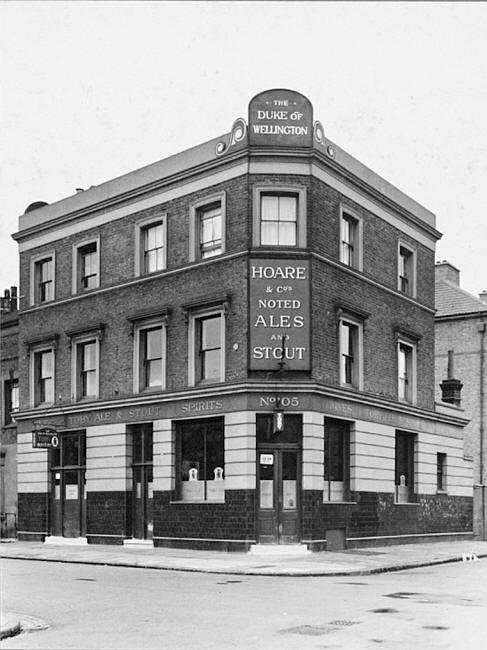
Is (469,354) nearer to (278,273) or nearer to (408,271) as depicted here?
(408,271)

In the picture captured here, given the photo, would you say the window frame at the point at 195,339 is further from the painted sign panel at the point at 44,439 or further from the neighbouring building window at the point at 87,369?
the painted sign panel at the point at 44,439

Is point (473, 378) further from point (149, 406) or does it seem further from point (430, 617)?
point (430, 617)

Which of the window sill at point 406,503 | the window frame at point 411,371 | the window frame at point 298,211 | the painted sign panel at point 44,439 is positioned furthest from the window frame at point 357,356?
the painted sign panel at point 44,439

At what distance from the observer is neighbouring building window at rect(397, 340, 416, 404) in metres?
32.8

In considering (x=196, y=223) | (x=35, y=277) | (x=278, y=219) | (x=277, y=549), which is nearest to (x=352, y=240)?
(x=278, y=219)

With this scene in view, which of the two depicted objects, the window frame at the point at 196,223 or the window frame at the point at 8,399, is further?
the window frame at the point at 8,399

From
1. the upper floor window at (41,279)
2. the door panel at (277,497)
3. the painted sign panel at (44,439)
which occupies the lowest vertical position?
the door panel at (277,497)

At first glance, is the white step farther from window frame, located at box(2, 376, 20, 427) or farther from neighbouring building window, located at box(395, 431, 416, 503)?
window frame, located at box(2, 376, 20, 427)

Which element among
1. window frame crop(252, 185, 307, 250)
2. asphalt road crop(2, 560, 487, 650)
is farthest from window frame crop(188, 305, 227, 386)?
asphalt road crop(2, 560, 487, 650)

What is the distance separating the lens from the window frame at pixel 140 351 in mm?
29109

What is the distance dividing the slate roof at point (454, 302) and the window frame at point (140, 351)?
1939 centimetres

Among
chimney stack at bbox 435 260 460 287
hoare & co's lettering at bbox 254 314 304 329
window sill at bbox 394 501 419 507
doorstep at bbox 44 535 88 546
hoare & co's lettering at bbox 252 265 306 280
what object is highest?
chimney stack at bbox 435 260 460 287

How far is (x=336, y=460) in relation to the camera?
92.4 feet

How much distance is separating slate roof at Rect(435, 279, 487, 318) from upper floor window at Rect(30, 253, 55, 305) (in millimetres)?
19420
